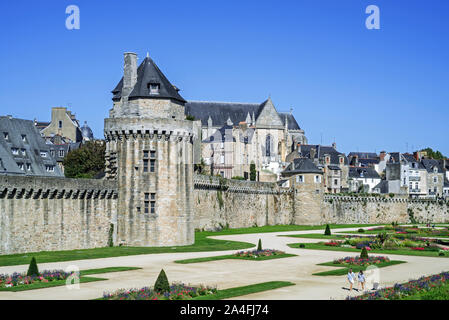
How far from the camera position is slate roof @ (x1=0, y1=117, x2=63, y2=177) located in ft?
195

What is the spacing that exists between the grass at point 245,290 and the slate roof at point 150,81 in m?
23.3

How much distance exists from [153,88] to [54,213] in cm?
1263

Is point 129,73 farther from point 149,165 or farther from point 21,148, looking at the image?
point 21,148

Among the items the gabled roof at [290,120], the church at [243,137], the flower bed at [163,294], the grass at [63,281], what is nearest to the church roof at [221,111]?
the church at [243,137]

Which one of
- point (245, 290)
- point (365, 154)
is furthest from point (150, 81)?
point (365, 154)

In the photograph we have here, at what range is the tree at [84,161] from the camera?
91812mm

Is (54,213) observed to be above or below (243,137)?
below

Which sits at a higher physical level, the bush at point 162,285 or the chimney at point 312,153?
the chimney at point 312,153

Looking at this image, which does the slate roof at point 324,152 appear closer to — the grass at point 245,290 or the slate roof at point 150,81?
the slate roof at point 150,81

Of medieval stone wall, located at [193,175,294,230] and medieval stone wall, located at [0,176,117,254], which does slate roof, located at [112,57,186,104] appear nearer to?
medieval stone wall, located at [0,176,117,254]

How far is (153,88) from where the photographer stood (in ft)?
164

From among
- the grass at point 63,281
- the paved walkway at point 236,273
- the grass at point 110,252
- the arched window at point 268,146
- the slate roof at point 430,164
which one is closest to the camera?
the paved walkway at point 236,273

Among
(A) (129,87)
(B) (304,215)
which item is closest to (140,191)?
(A) (129,87)

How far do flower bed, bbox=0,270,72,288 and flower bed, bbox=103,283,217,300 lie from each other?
202 inches
